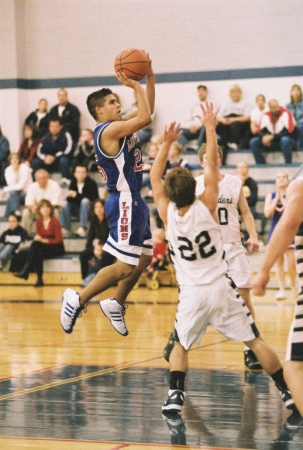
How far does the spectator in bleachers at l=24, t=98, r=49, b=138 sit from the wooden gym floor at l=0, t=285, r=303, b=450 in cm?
764

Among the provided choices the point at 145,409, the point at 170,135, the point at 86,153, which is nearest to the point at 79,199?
the point at 86,153

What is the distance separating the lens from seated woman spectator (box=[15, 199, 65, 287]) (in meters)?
14.7

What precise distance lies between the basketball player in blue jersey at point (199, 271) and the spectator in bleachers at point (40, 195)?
10.5 metres

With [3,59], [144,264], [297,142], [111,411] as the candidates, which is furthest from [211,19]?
[111,411]

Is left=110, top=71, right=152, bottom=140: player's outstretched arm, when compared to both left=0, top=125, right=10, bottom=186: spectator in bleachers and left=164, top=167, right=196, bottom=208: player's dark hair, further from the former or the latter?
left=0, top=125, right=10, bottom=186: spectator in bleachers

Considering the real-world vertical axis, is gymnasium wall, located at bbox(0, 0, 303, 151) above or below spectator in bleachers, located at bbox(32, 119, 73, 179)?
above

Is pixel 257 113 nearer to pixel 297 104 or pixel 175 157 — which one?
pixel 297 104

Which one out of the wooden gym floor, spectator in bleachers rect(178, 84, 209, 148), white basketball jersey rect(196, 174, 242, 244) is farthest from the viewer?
spectator in bleachers rect(178, 84, 209, 148)

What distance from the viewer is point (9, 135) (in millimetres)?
17859

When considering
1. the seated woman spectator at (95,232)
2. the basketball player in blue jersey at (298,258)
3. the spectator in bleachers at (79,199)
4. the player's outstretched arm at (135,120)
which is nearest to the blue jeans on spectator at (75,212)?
the spectator in bleachers at (79,199)

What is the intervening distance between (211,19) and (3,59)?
4.24 m

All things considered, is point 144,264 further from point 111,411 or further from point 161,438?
point 161,438

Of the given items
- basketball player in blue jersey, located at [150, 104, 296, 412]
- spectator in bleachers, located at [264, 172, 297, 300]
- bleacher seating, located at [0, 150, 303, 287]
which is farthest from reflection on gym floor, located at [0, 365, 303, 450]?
bleacher seating, located at [0, 150, 303, 287]

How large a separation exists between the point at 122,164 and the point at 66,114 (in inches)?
422
